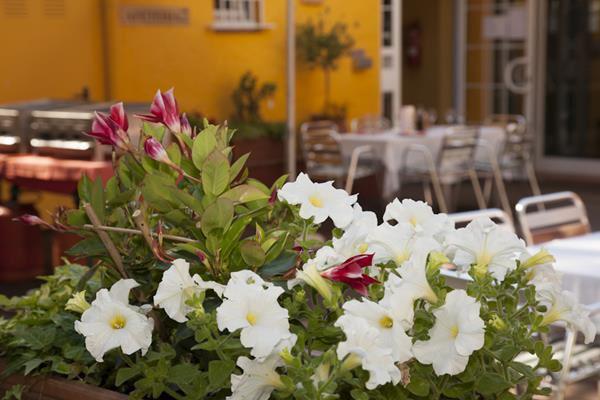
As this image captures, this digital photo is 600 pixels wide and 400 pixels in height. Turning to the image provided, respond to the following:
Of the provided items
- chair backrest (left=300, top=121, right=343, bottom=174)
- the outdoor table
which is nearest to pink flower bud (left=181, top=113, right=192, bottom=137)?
the outdoor table

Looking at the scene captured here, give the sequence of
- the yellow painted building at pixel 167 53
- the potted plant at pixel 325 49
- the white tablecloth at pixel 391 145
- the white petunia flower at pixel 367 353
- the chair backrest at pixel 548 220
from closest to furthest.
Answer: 1. the white petunia flower at pixel 367 353
2. the chair backrest at pixel 548 220
3. the white tablecloth at pixel 391 145
4. the yellow painted building at pixel 167 53
5. the potted plant at pixel 325 49

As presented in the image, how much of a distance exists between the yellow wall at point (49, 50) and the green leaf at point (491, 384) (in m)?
7.70

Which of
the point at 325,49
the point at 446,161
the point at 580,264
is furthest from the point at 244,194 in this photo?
the point at 325,49

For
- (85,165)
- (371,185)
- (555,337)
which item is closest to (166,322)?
(555,337)

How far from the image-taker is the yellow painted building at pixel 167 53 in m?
8.80

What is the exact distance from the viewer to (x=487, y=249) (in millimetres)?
1435

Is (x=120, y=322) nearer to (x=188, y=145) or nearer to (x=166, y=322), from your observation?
(x=166, y=322)

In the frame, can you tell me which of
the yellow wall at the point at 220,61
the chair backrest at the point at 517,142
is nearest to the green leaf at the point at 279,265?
the chair backrest at the point at 517,142

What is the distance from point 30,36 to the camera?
28.8 ft

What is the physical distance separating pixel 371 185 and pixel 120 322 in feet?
29.4

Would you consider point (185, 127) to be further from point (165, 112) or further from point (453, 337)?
point (453, 337)

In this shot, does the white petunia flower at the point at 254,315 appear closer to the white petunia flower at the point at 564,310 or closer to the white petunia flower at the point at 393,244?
the white petunia flower at the point at 393,244

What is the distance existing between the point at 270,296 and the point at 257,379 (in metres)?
0.10

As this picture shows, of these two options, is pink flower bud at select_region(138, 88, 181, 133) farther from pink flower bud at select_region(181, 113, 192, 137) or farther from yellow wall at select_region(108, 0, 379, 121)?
yellow wall at select_region(108, 0, 379, 121)
